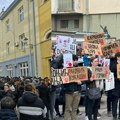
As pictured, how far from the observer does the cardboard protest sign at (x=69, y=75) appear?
941 cm

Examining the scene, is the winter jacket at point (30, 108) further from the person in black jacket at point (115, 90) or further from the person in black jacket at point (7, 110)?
the person in black jacket at point (115, 90)

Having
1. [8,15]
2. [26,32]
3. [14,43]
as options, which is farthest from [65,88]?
[8,15]

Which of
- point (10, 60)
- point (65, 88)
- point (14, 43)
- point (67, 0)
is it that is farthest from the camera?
point (10, 60)

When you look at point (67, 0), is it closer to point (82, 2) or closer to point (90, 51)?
point (82, 2)

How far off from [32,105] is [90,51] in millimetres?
4327

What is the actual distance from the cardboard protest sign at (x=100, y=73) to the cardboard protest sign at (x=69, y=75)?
0.90 ft

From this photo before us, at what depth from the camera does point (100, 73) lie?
32.6 ft

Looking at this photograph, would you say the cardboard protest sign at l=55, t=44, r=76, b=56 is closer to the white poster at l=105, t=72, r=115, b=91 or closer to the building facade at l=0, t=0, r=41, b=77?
the white poster at l=105, t=72, r=115, b=91

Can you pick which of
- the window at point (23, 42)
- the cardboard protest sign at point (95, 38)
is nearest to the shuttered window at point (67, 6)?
the window at point (23, 42)

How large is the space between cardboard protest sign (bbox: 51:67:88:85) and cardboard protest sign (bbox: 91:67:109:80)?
0.90ft

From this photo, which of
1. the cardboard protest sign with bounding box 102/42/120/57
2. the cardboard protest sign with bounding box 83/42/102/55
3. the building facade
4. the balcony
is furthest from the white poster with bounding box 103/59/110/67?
the building facade

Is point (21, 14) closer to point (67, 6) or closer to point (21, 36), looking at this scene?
point (21, 36)

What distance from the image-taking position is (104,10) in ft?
65.7

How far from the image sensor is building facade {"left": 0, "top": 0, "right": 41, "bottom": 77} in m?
22.1
